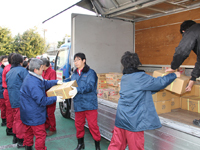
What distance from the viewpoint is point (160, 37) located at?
15.7 ft

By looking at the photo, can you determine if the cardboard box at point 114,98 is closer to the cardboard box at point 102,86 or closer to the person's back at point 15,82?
the cardboard box at point 102,86

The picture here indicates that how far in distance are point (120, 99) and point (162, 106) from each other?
112cm

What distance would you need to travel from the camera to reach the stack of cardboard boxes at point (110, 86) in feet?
13.5

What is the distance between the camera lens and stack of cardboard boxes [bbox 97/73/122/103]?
13.5 ft

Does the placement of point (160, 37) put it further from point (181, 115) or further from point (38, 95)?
point (38, 95)

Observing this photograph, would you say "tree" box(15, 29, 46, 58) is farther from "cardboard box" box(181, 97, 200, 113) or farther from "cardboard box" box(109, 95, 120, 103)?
"cardboard box" box(181, 97, 200, 113)

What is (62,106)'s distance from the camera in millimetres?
5750

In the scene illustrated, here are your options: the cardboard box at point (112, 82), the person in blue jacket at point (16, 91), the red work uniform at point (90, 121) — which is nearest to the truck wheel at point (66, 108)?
the cardboard box at point (112, 82)

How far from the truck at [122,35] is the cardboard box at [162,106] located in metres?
0.11

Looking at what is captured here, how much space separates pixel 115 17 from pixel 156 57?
1.71 metres

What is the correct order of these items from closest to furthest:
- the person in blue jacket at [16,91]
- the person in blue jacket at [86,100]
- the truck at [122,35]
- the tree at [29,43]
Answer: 1. the person in blue jacket at [86,100]
2. the person in blue jacket at [16,91]
3. the truck at [122,35]
4. the tree at [29,43]

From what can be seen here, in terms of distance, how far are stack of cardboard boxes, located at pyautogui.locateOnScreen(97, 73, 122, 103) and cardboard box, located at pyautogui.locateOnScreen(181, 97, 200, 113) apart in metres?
1.30

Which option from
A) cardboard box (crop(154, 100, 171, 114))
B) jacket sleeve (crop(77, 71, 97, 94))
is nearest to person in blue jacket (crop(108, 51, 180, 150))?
cardboard box (crop(154, 100, 171, 114))

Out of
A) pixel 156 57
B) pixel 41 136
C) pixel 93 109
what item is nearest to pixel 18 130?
pixel 41 136
